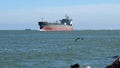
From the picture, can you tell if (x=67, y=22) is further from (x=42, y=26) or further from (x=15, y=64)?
(x=15, y=64)

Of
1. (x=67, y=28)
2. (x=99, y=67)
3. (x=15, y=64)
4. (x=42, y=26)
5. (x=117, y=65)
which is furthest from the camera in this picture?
(x=67, y=28)

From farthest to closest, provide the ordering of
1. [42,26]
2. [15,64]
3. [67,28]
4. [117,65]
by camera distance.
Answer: [67,28] < [42,26] < [15,64] < [117,65]

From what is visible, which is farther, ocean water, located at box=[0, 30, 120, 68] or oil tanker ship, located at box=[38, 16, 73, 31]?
oil tanker ship, located at box=[38, 16, 73, 31]

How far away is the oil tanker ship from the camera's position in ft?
575

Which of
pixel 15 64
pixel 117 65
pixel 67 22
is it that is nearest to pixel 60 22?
pixel 67 22

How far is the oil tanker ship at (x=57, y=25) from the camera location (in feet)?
575

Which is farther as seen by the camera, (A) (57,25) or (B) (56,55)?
(A) (57,25)

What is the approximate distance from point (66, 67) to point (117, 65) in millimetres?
12088

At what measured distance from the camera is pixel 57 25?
589 ft

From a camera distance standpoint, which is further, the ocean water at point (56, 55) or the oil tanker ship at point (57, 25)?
the oil tanker ship at point (57, 25)

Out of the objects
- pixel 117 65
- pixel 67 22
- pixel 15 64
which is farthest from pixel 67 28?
pixel 117 65

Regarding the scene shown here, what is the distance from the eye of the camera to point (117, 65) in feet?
82.7

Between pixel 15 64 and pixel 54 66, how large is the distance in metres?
3.86

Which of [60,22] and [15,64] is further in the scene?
[60,22]
